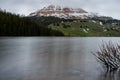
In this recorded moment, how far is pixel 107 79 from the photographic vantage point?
19234 mm

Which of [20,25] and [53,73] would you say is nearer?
[53,73]

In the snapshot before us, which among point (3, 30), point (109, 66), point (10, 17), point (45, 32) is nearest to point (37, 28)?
point (45, 32)

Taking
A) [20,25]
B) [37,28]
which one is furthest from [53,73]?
[37,28]

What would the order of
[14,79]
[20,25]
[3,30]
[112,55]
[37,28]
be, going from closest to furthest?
1. [14,79]
2. [112,55]
3. [3,30]
4. [20,25]
5. [37,28]

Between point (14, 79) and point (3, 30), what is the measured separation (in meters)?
140

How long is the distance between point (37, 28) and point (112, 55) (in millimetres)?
168383

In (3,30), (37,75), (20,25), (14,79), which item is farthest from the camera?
(20,25)

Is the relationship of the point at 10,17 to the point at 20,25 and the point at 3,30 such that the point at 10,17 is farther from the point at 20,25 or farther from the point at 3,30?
the point at 3,30

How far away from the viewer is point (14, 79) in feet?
59.8

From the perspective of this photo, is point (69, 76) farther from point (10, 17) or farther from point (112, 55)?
point (10, 17)

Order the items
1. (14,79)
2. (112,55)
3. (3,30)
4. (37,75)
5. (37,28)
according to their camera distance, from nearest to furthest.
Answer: (14,79) → (37,75) → (112,55) → (3,30) → (37,28)

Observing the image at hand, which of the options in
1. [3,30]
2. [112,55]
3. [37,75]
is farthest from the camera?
[3,30]

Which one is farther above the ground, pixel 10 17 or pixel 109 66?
pixel 10 17

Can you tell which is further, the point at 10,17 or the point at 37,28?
the point at 37,28
